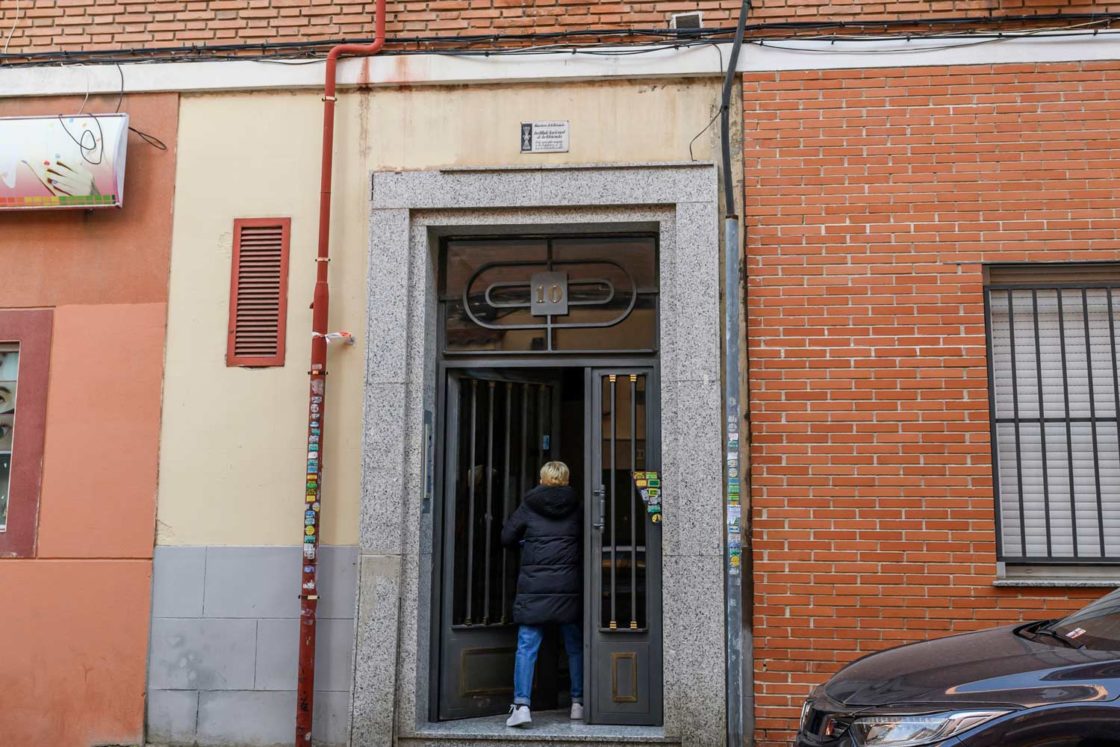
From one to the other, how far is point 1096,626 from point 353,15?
580cm

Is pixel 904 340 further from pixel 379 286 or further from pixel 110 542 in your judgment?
pixel 110 542

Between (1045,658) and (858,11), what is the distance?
457cm

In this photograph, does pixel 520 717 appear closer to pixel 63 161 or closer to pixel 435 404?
pixel 435 404

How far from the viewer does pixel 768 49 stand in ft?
22.4

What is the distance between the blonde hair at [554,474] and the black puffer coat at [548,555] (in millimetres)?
44

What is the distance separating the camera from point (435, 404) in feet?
23.2

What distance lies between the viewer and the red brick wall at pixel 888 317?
20.7 feet

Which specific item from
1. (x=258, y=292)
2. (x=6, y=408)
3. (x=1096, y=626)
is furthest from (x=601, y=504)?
(x=6, y=408)

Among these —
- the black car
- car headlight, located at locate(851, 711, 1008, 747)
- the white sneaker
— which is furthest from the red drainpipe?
car headlight, located at locate(851, 711, 1008, 747)

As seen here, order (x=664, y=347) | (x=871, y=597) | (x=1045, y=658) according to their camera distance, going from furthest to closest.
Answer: (x=664, y=347)
(x=871, y=597)
(x=1045, y=658)

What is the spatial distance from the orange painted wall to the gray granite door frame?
1.52 meters

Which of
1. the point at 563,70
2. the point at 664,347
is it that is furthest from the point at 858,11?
the point at 664,347

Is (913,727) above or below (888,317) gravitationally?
below

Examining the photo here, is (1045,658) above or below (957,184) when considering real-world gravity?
below
